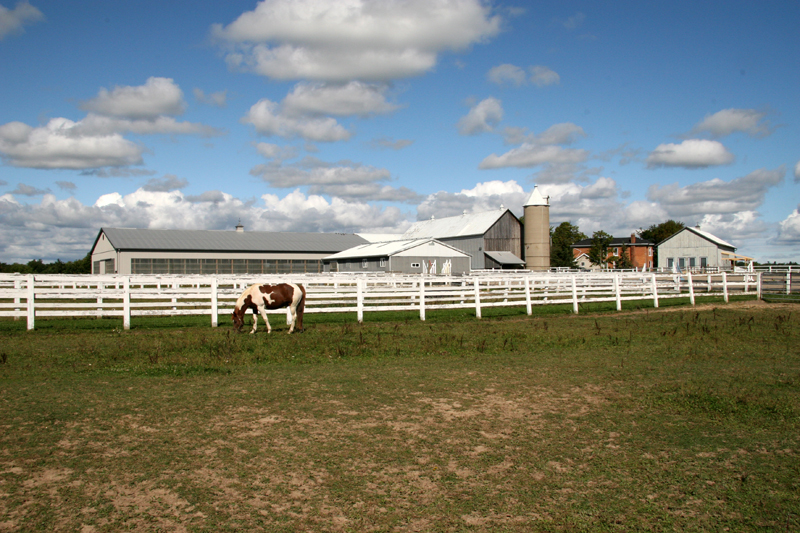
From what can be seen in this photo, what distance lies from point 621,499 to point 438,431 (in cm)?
212

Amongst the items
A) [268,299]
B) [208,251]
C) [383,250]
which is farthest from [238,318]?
[208,251]

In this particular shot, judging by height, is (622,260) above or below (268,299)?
above

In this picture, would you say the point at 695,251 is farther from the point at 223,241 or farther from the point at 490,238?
the point at 223,241

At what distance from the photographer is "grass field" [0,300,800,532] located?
419 centimetres

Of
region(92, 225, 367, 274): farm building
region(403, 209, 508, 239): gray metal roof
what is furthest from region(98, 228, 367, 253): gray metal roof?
Result: region(403, 209, 508, 239): gray metal roof

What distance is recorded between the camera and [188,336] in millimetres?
14352

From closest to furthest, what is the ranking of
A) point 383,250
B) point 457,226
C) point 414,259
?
1. point 414,259
2. point 383,250
3. point 457,226

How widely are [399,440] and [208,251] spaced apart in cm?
6515

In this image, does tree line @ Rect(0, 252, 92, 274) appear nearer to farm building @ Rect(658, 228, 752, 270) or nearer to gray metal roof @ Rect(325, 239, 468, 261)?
gray metal roof @ Rect(325, 239, 468, 261)

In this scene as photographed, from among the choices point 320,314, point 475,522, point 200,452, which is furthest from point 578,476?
point 320,314

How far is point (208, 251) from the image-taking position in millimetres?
67250

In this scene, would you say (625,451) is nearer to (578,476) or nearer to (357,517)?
(578,476)

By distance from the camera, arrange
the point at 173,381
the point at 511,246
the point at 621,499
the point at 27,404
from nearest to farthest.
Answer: the point at 621,499 → the point at 27,404 → the point at 173,381 → the point at 511,246

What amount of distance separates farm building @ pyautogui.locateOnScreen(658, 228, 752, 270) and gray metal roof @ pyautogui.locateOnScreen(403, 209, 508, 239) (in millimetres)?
22434
